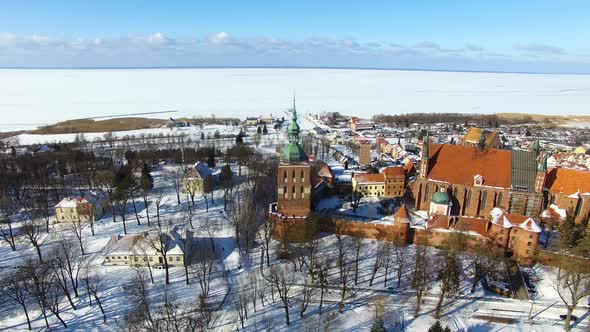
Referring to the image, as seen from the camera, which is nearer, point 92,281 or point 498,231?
point 92,281

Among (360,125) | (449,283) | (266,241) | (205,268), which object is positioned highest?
(360,125)

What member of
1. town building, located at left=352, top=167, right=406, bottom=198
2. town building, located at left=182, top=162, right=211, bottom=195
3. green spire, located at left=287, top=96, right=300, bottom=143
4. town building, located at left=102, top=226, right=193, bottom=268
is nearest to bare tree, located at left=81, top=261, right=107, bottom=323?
town building, located at left=102, top=226, right=193, bottom=268

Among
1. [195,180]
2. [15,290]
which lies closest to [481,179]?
[195,180]

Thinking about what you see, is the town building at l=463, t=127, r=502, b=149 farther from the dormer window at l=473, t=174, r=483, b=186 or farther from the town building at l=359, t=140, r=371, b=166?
the dormer window at l=473, t=174, r=483, b=186

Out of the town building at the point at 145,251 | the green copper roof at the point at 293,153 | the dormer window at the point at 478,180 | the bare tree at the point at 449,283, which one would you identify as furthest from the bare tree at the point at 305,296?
the dormer window at the point at 478,180

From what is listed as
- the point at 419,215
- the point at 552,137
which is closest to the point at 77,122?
the point at 419,215

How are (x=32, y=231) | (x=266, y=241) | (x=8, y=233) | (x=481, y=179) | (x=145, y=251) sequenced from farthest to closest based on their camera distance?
(x=481, y=179) → (x=8, y=233) → (x=266, y=241) → (x=32, y=231) → (x=145, y=251)

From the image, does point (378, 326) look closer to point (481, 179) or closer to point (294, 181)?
point (294, 181)
